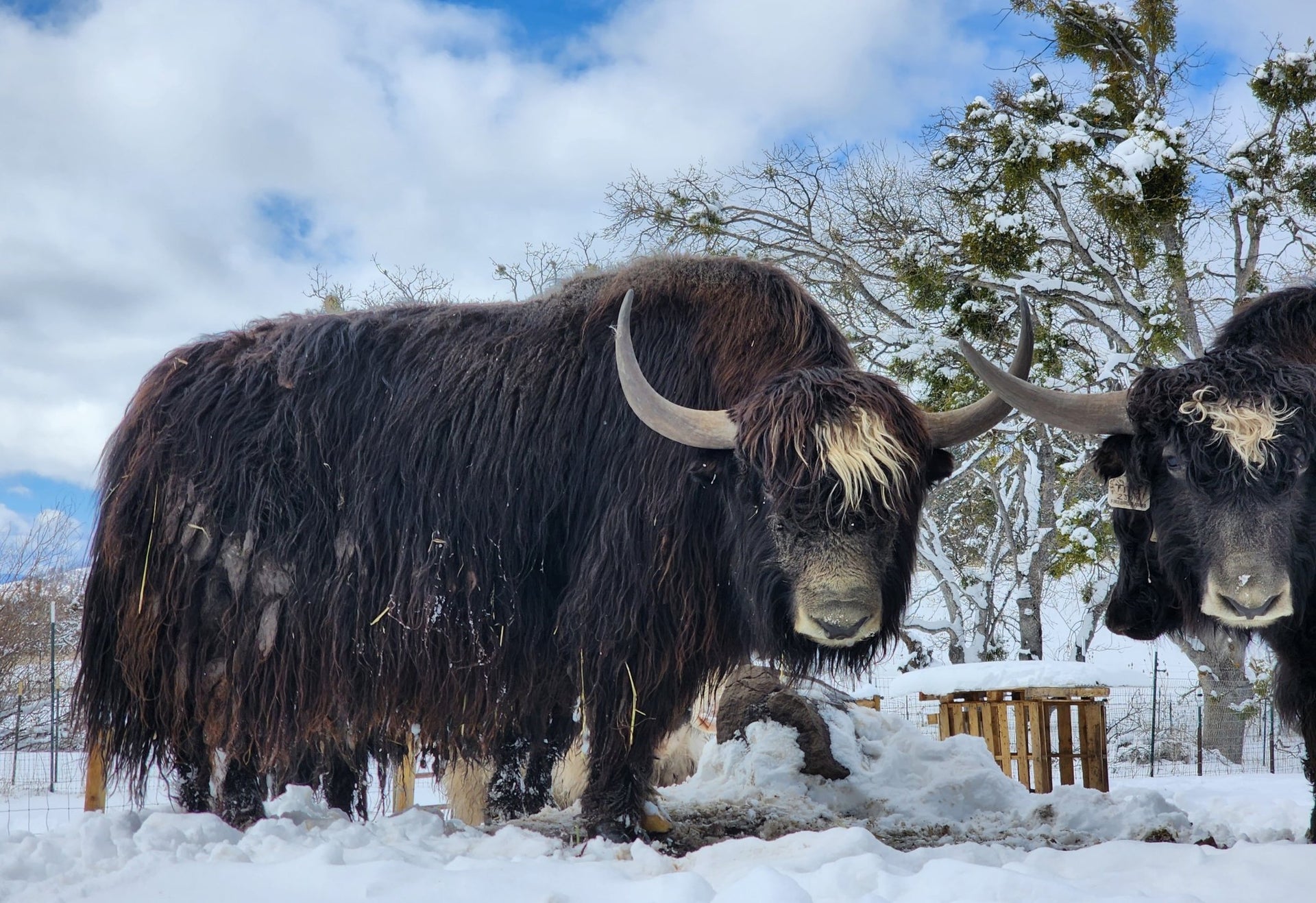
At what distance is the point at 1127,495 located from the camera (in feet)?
13.9

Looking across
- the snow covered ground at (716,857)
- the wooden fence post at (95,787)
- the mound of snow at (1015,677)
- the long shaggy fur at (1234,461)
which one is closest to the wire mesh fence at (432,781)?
the mound of snow at (1015,677)

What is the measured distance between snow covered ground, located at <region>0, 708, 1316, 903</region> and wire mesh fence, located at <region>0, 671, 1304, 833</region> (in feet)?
12.0

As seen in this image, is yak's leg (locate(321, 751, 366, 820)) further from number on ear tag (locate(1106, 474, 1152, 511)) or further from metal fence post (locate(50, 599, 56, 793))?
metal fence post (locate(50, 599, 56, 793))

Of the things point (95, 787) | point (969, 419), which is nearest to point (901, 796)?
point (969, 419)

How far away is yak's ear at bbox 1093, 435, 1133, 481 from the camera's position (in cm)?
427

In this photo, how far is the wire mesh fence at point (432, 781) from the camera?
8.34 m

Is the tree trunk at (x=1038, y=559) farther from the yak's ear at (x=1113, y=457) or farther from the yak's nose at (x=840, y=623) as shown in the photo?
the yak's nose at (x=840, y=623)

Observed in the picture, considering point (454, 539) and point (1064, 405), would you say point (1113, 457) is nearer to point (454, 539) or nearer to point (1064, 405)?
point (1064, 405)

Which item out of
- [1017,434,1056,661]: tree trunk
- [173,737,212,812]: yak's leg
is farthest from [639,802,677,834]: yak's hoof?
[1017,434,1056,661]: tree trunk

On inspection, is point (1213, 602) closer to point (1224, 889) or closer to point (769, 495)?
point (1224, 889)

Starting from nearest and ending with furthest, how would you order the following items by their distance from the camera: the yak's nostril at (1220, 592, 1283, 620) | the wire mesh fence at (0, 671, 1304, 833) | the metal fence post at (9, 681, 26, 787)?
the yak's nostril at (1220, 592, 1283, 620)
the wire mesh fence at (0, 671, 1304, 833)
the metal fence post at (9, 681, 26, 787)

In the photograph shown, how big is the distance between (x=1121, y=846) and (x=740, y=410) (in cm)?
187

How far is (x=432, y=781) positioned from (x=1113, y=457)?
764cm

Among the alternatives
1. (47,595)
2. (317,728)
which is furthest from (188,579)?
(47,595)
